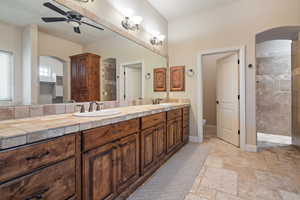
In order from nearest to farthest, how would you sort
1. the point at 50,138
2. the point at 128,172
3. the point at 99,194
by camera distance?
the point at 50,138, the point at 99,194, the point at 128,172

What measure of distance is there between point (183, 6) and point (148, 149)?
9.79 ft

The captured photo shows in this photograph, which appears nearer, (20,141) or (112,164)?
(20,141)

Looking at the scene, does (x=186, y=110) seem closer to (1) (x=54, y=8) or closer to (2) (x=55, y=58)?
(2) (x=55, y=58)

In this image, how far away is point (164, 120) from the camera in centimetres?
232

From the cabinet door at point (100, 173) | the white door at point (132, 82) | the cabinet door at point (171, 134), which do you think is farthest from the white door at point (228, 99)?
the cabinet door at point (100, 173)

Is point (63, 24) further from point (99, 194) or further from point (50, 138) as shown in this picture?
point (99, 194)

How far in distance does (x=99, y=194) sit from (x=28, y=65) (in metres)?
1.24

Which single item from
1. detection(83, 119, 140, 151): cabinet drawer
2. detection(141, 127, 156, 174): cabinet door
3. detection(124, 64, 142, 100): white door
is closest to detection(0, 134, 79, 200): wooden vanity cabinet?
detection(83, 119, 140, 151): cabinet drawer

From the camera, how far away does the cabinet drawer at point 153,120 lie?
1.79 metres

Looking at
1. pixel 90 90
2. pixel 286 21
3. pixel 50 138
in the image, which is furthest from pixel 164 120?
pixel 286 21

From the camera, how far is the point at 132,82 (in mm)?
2713

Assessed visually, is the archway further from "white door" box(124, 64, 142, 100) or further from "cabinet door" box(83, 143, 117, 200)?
"cabinet door" box(83, 143, 117, 200)

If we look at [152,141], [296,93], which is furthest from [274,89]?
[152,141]

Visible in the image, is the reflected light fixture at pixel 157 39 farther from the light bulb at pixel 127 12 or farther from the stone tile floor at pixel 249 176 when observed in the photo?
the stone tile floor at pixel 249 176
